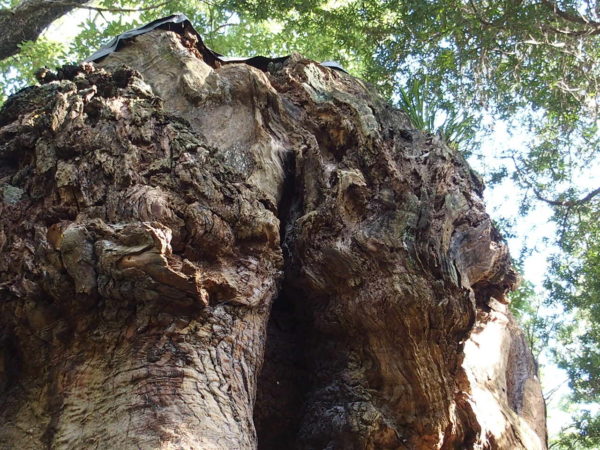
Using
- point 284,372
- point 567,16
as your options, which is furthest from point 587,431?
point 284,372

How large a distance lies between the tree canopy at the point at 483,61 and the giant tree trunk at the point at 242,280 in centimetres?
217

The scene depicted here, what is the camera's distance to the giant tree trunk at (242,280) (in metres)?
2.48

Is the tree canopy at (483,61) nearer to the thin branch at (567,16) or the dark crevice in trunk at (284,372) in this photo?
the thin branch at (567,16)

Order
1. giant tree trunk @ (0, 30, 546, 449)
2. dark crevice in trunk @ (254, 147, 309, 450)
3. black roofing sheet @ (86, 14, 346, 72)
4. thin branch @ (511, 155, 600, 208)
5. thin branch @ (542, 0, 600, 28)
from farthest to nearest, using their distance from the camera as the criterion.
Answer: thin branch @ (511, 155, 600, 208) < thin branch @ (542, 0, 600, 28) < black roofing sheet @ (86, 14, 346, 72) < dark crevice in trunk @ (254, 147, 309, 450) < giant tree trunk @ (0, 30, 546, 449)

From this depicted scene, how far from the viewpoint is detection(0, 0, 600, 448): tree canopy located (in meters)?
7.07

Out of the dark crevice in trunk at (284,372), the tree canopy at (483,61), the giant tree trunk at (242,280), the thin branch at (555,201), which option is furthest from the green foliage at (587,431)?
the dark crevice in trunk at (284,372)

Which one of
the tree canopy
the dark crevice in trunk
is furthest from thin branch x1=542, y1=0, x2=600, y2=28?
the dark crevice in trunk

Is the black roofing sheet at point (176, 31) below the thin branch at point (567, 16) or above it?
below

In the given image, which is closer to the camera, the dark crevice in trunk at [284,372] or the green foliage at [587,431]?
the dark crevice in trunk at [284,372]

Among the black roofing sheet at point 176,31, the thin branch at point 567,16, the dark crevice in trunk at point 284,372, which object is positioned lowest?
the dark crevice in trunk at point 284,372

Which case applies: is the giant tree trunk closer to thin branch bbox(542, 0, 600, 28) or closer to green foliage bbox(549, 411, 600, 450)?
thin branch bbox(542, 0, 600, 28)

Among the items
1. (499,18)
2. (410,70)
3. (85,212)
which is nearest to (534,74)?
(499,18)

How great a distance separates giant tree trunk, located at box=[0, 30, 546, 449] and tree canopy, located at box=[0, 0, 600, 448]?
2.17m

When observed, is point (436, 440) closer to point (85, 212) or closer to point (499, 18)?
point (85, 212)
